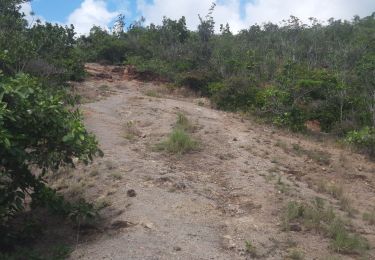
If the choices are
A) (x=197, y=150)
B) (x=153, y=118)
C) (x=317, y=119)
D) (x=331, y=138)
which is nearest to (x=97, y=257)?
(x=197, y=150)

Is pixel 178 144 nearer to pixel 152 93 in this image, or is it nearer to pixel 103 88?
pixel 152 93

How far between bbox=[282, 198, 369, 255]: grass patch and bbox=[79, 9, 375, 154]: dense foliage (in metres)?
4.59

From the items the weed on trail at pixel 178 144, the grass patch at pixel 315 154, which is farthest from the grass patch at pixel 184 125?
the grass patch at pixel 315 154

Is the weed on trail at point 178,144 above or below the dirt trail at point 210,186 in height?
above

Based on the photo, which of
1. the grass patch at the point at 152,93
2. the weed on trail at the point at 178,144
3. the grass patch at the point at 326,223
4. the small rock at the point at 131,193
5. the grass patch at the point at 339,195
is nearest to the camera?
the grass patch at the point at 326,223

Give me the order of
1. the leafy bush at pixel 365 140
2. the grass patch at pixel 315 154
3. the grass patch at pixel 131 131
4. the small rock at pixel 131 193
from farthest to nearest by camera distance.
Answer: the leafy bush at pixel 365 140, the grass patch at pixel 131 131, the grass patch at pixel 315 154, the small rock at pixel 131 193

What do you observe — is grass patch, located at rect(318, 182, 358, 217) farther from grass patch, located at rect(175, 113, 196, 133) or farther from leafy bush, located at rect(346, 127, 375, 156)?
grass patch, located at rect(175, 113, 196, 133)

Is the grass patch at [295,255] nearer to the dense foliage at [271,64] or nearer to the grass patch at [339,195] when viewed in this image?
the grass patch at [339,195]

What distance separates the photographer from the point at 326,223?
641 centimetres

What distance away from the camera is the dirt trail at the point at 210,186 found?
558cm

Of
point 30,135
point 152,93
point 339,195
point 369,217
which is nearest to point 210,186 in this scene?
point 339,195

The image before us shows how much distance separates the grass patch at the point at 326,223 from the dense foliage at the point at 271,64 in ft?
15.1

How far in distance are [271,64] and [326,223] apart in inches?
589

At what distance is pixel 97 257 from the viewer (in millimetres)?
5309
